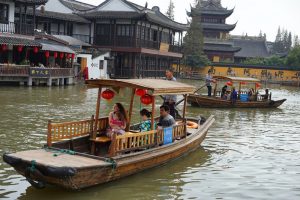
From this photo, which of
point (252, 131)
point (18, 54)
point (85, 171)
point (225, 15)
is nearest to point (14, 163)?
point (85, 171)

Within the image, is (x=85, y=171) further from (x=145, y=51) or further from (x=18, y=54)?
(x=145, y=51)

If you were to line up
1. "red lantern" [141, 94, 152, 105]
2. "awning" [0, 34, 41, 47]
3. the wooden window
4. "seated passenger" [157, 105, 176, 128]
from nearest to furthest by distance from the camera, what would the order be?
"red lantern" [141, 94, 152, 105]
"seated passenger" [157, 105, 176, 128]
"awning" [0, 34, 41, 47]
the wooden window

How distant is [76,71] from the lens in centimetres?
3266

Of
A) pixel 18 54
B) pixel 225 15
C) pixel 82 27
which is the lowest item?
pixel 18 54

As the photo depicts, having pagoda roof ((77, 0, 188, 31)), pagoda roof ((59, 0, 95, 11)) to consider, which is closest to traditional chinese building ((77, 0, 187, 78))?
pagoda roof ((77, 0, 188, 31))

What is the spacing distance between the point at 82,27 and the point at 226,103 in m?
20.6

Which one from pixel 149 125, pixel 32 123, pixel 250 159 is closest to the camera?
pixel 149 125

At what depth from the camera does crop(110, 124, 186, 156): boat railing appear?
7.64 m

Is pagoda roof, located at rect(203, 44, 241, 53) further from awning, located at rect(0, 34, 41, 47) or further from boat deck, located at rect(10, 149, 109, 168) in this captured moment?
boat deck, located at rect(10, 149, 109, 168)

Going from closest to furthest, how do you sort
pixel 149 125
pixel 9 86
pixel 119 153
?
pixel 119 153 → pixel 149 125 → pixel 9 86

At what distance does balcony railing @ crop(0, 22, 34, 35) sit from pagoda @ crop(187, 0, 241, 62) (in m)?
35.9

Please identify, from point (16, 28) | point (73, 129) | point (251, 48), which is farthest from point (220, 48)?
point (73, 129)

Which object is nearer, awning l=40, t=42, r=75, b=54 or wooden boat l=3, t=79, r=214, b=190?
wooden boat l=3, t=79, r=214, b=190

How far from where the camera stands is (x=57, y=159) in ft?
22.9
